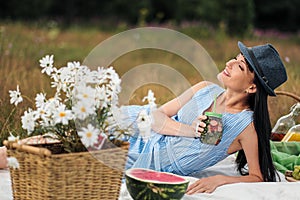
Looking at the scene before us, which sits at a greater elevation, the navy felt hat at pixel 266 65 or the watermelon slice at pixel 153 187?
the navy felt hat at pixel 266 65

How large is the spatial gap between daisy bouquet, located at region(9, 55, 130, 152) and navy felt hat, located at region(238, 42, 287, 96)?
3.66 ft

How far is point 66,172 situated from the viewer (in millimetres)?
2660

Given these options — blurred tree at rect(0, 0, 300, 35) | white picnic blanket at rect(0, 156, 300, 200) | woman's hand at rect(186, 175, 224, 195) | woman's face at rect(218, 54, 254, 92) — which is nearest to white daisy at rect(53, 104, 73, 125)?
white picnic blanket at rect(0, 156, 300, 200)

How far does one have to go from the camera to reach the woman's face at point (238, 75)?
3.71m

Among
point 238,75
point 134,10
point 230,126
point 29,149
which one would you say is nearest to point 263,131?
point 230,126

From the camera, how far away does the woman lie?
3.66 meters

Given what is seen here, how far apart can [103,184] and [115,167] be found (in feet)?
0.30

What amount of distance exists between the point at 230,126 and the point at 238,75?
0.30m

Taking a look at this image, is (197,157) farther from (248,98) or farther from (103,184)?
(103,184)

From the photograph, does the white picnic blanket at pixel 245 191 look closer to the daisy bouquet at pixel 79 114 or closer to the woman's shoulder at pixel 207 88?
the daisy bouquet at pixel 79 114

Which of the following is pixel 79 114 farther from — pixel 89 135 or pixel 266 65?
pixel 266 65

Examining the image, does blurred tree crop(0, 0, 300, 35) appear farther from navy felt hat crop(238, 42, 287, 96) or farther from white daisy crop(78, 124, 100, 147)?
white daisy crop(78, 124, 100, 147)

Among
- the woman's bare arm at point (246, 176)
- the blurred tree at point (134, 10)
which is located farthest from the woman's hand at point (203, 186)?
the blurred tree at point (134, 10)

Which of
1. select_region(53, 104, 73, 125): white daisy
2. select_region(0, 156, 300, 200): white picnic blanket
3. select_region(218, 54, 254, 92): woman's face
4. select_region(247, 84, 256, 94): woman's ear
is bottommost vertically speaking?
select_region(0, 156, 300, 200): white picnic blanket
